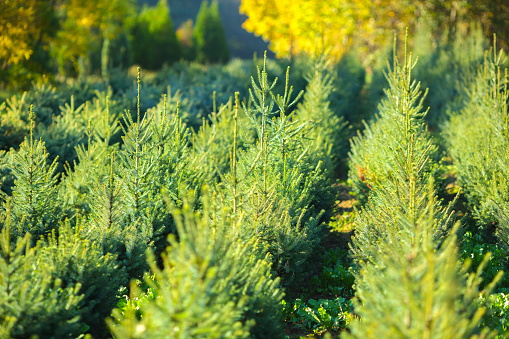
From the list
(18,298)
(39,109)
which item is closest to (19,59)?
(39,109)

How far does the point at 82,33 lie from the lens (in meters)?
20.3

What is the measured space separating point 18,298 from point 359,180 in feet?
17.7

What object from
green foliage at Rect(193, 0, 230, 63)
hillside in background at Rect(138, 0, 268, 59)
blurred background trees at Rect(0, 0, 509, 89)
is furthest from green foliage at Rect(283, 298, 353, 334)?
hillside in background at Rect(138, 0, 268, 59)

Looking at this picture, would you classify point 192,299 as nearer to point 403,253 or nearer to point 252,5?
point 403,253

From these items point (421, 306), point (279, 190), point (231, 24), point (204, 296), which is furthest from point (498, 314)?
point (231, 24)

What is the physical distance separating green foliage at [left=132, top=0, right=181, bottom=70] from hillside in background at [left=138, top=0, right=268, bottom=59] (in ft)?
161

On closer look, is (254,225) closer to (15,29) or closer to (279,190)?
(279,190)

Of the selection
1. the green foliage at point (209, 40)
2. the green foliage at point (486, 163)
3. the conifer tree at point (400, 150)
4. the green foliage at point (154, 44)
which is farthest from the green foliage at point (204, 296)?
the green foliage at point (209, 40)

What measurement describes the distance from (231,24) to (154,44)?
67.3 m

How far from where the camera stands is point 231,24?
102438 millimetres

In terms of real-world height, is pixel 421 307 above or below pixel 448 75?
above

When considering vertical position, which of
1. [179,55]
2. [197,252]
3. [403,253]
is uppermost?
[197,252]

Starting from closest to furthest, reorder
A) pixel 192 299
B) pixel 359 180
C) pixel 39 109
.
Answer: pixel 192 299
pixel 359 180
pixel 39 109

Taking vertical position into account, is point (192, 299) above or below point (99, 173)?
above
